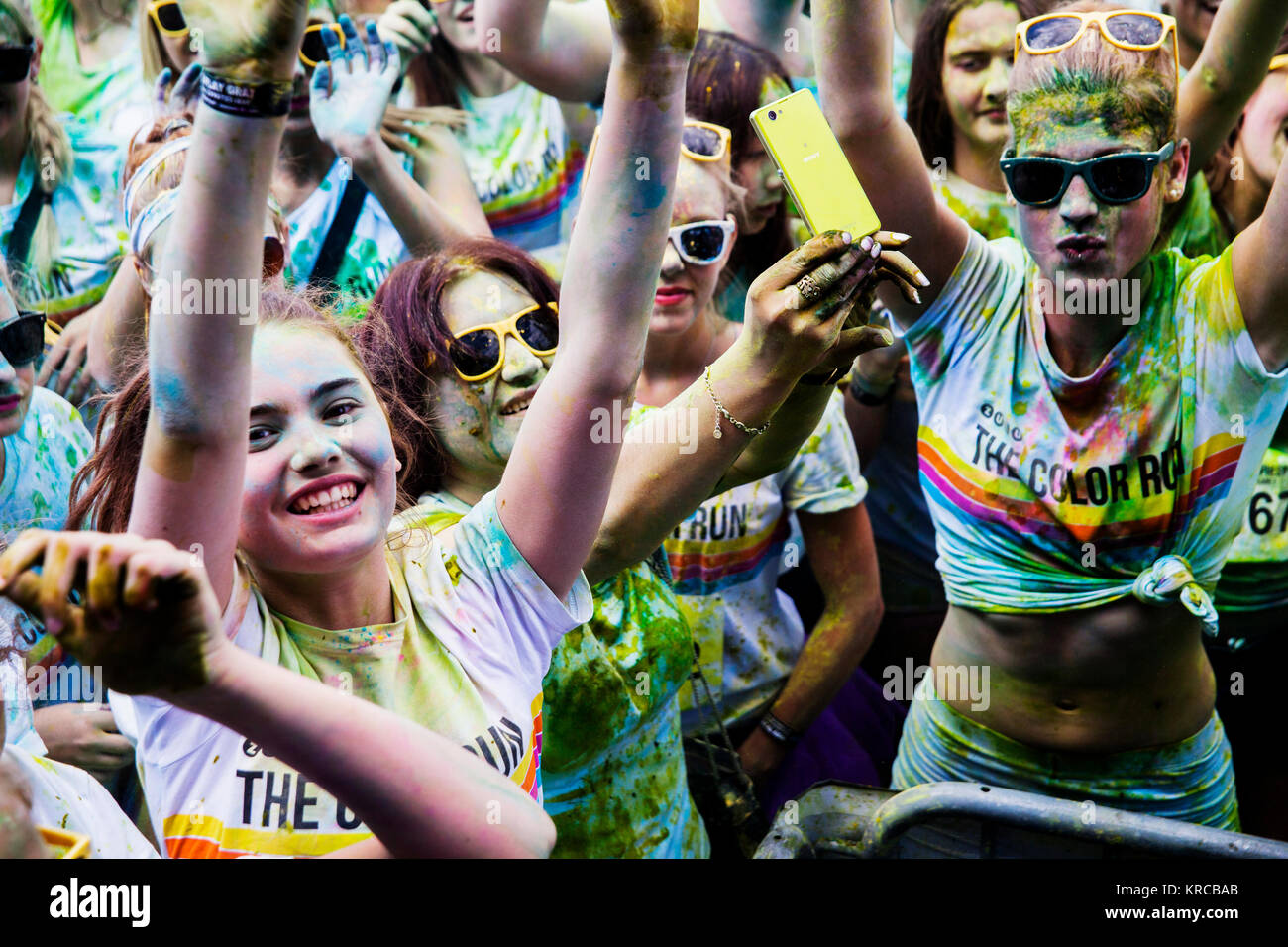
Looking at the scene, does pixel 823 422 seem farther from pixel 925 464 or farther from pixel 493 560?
pixel 493 560

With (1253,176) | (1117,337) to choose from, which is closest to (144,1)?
(1117,337)

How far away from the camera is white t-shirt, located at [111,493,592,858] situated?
1.43 m

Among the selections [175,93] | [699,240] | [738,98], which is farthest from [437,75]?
[699,240]

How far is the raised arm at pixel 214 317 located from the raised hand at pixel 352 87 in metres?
1.66

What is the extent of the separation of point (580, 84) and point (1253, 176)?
5.09ft

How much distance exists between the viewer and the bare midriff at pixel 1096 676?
2221mm

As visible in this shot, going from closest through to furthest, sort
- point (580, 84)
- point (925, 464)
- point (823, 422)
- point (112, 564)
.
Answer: point (112, 564) → point (925, 464) → point (823, 422) → point (580, 84)

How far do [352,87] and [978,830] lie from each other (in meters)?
2.07

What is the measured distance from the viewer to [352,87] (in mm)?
2869

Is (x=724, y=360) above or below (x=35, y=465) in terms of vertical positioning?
above

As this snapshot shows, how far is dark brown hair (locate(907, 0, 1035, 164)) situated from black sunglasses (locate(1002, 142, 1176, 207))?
93 cm
